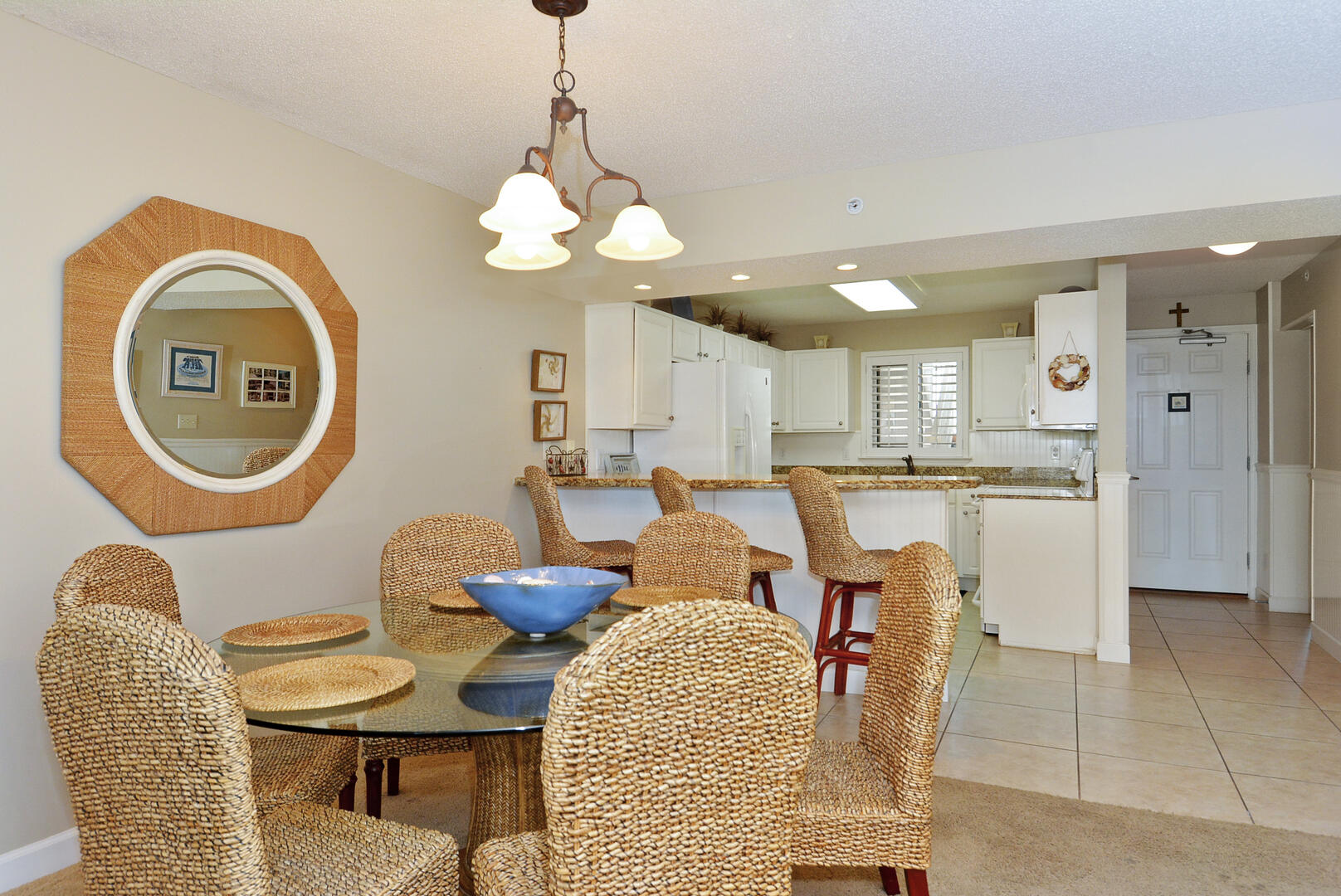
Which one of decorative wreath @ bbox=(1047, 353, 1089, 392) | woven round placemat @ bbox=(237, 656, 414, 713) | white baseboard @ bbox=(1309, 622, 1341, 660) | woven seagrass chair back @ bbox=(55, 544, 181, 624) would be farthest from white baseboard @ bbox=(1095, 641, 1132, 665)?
woven seagrass chair back @ bbox=(55, 544, 181, 624)

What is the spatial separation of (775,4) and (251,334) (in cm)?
203

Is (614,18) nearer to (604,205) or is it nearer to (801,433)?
(604,205)

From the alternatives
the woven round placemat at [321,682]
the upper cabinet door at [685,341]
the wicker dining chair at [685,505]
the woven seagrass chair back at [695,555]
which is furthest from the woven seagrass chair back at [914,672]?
the upper cabinet door at [685,341]

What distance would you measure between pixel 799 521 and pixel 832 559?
42 centimetres

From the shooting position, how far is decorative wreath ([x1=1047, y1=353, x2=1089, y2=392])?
4793 millimetres

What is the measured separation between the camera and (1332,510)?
4.54m

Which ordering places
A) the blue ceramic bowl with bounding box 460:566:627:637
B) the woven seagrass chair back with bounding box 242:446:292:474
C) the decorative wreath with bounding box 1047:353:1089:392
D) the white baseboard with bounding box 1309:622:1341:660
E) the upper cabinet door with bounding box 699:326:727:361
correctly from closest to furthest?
the blue ceramic bowl with bounding box 460:566:627:637 → the woven seagrass chair back with bounding box 242:446:292:474 → the white baseboard with bounding box 1309:622:1341:660 → the decorative wreath with bounding box 1047:353:1089:392 → the upper cabinet door with bounding box 699:326:727:361

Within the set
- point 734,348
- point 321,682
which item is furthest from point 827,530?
point 734,348

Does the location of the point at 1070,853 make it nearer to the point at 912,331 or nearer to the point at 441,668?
the point at 441,668

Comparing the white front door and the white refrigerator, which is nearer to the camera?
the white refrigerator

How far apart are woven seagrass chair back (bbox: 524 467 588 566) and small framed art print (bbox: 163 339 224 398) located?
1368mm

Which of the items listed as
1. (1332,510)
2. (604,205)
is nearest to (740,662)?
(604,205)

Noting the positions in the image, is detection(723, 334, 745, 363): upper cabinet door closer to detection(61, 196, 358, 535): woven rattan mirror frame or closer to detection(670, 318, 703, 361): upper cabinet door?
detection(670, 318, 703, 361): upper cabinet door

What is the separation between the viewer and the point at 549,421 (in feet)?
14.8
